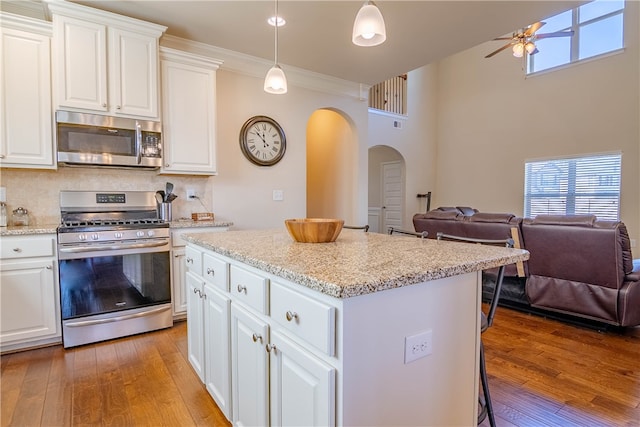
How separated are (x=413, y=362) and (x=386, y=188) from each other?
7.32m

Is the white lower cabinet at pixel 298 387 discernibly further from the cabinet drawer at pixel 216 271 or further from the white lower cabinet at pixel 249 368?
the cabinet drawer at pixel 216 271

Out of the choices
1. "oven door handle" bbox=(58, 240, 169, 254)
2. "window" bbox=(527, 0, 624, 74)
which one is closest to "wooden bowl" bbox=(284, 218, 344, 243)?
"oven door handle" bbox=(58, 240, 169, 254)

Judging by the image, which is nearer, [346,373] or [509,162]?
[346,373]

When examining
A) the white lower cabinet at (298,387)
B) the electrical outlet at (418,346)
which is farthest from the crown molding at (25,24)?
the electrical outlet at (418,346)

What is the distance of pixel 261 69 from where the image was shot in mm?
3793

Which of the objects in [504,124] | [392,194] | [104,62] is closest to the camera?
[104,62]

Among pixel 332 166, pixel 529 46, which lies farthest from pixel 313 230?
pixel 529 46

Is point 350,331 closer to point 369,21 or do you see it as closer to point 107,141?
point 369,21

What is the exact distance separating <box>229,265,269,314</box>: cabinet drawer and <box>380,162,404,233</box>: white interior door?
6.60m

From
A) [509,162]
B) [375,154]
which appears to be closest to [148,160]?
[375,154]

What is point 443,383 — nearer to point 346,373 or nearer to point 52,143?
point 346,373

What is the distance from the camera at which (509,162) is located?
22.9 feet

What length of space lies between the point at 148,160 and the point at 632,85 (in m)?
7.10

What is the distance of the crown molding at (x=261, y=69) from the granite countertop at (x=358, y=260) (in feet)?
8.04
